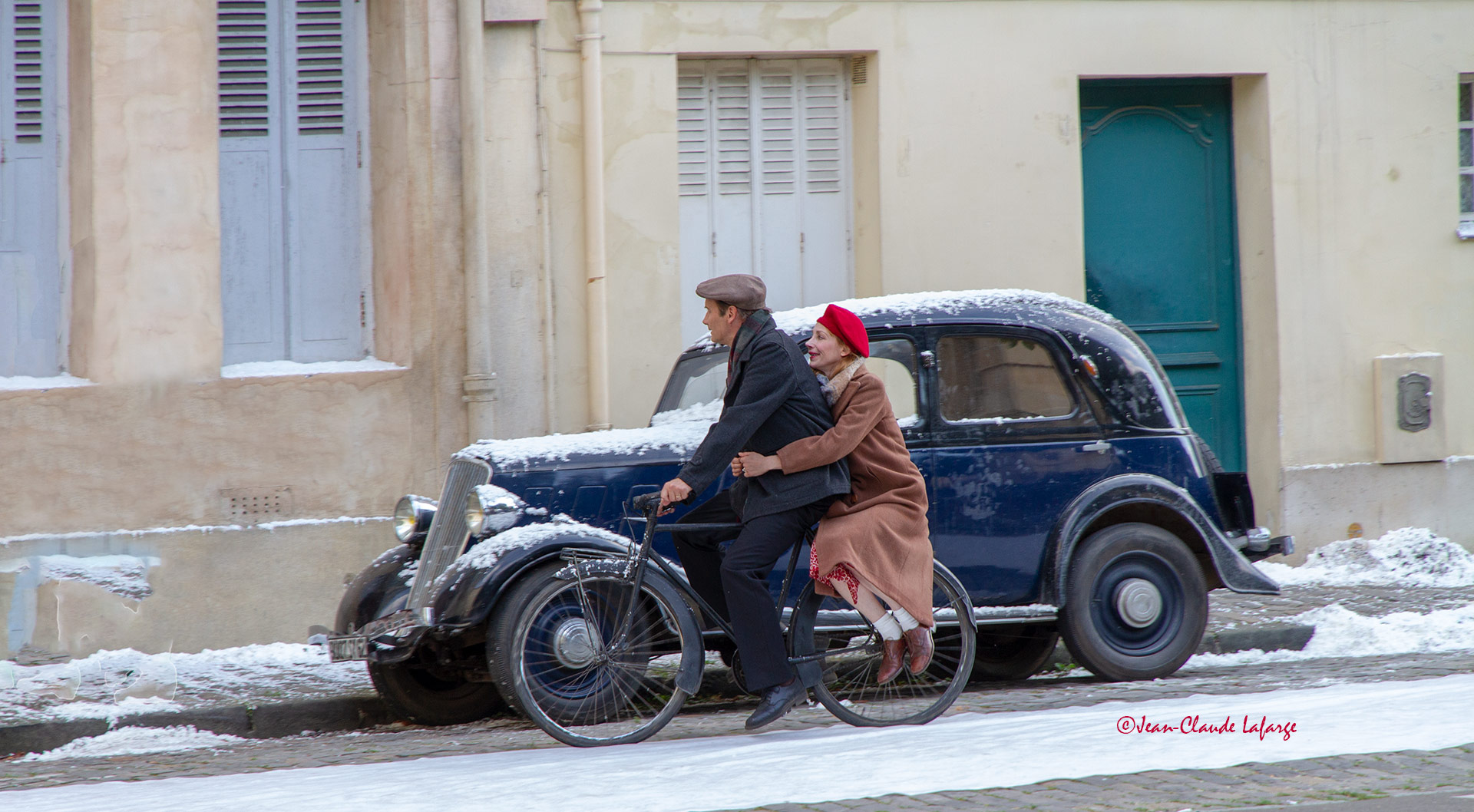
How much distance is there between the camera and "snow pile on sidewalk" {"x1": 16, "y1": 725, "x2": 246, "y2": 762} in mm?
6594

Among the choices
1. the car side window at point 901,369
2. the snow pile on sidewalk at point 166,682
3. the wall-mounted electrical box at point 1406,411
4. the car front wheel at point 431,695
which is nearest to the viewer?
the car side window at point 901,369

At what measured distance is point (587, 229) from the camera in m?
9.96

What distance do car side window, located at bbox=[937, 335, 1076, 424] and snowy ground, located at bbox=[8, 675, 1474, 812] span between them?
146 cm

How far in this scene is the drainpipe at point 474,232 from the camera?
962 cm

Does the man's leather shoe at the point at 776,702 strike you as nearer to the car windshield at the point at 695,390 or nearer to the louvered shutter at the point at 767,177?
the car windshield at the point at 695,390

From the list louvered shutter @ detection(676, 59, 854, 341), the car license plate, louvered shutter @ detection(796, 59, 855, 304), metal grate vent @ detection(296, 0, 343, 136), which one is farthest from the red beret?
metal grate vent @ detection(296, 0, 343, 136)

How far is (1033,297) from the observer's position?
23.6 feet

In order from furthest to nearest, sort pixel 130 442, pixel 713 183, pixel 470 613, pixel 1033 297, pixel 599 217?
pixel 713 183 → pixel 599 217 → pixel 130 442 → pixel 1033 297 → pixel 470 613

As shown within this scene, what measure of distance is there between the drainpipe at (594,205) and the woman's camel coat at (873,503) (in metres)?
4.26

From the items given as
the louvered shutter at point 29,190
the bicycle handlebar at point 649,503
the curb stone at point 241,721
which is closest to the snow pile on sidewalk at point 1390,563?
the bicycle handlebar at point 649,503

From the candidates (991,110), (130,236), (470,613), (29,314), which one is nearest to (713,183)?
(991,110)

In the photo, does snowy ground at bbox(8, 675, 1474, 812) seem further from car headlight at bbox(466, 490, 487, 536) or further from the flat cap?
the flat cap

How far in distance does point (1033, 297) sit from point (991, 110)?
370 cm

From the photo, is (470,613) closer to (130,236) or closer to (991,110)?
(130,236)
